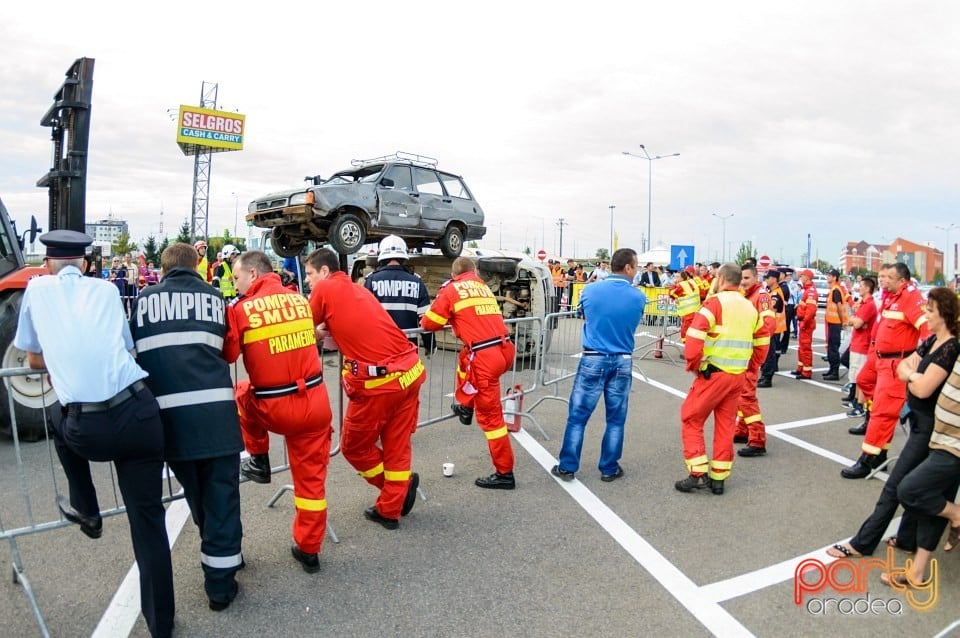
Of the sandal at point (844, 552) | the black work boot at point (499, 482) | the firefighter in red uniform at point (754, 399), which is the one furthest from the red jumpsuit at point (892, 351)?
the black work boot at point (499, 482)

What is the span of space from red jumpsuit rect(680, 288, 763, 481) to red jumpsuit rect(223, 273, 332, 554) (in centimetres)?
295

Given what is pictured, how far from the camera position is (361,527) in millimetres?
4344

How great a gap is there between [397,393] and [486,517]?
115cm

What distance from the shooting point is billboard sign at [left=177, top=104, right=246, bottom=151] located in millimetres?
43000

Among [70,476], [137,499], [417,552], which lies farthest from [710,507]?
[70,476]

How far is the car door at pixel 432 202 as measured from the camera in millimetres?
12734

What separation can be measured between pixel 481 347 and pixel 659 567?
1999 millimetres

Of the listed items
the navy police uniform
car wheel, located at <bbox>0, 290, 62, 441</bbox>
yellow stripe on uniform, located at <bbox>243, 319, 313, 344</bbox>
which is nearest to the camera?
yellow stripe on uniform, located at <bbox>243, 319, 313, 344</bbox>

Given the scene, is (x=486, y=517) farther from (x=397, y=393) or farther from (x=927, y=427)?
(x=927, y=427)

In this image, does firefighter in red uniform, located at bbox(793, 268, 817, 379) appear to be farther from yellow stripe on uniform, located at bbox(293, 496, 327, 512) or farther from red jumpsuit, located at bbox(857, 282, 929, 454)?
yellow stripe on uniform, located at bbox(293, 496, 327, 512)

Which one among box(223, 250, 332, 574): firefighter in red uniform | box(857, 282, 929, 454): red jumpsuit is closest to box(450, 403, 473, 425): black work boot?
box(223, 250, 332, 574): firefighter in red uniform

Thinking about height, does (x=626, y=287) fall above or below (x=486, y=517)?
above

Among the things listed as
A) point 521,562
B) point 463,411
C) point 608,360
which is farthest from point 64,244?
point 608,360

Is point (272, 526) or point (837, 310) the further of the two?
point (837, 310)
